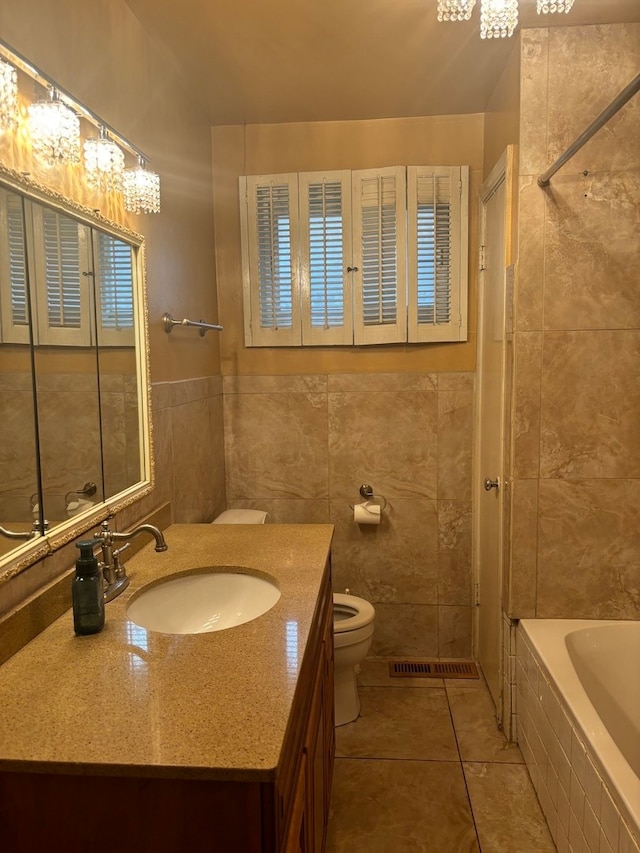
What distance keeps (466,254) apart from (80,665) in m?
2.28

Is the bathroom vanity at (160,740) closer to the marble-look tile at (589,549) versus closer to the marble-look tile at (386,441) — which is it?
the marble-look tile at (589,549)

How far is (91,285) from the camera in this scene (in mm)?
1600

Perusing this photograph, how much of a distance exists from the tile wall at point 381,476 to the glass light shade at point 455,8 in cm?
161

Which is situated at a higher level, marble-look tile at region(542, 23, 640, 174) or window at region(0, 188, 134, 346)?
marble-look tile at region(542, 23, 640, 174)

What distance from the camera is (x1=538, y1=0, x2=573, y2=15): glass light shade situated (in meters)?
1.28

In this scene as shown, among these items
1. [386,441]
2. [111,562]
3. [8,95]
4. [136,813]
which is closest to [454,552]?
[386,441]

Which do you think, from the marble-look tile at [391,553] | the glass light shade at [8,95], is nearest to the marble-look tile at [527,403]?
the marble-look tile at [391,553]

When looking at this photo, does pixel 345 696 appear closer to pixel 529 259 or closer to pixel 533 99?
pixel 529 259

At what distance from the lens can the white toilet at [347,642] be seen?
7.56 ft

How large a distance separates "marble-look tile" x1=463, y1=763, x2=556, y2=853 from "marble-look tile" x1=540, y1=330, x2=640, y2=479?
108 centimetres

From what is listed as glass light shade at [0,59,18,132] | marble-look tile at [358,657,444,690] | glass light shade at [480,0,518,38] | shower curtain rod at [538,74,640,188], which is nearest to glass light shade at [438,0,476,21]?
glass light shade at [480,0,518,38]

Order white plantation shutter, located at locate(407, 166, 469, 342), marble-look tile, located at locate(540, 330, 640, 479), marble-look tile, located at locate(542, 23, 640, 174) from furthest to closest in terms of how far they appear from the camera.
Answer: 1. white plantation shutter, located at locate(407, 166, 469, 342)
2. marble-look tile, located at locate(540, 330, 640, 479)
3. marble-look tile, located at locate(542, 23, 640, 174)

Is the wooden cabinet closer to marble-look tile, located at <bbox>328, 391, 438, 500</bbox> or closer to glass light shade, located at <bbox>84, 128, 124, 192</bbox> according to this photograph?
glass light shade, located at <bbox>84, 128, 124, 192</bbox>

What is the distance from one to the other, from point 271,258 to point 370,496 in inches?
48.4
